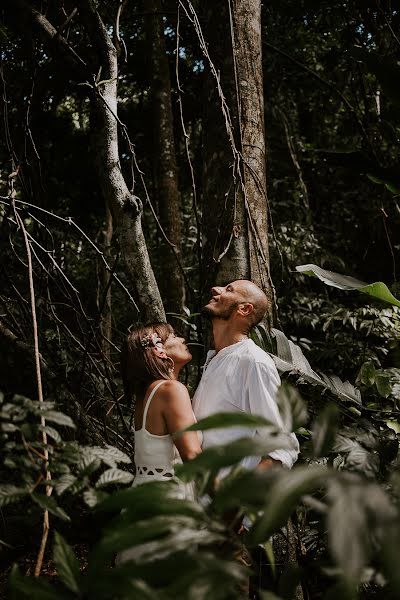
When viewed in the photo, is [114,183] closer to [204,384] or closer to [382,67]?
[204,384]

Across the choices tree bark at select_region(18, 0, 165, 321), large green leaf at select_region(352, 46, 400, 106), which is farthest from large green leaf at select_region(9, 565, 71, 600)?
large green leaf at select_region(352, 46, 400, 106)

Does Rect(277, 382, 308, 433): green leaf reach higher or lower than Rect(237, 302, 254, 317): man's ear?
higher

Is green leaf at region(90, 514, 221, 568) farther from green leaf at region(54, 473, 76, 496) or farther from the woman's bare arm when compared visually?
the woman's bare arm

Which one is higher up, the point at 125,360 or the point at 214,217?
the point at 214,217

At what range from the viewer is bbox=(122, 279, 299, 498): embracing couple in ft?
5.46

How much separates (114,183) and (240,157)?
468mm

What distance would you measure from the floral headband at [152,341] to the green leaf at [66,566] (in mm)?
1031

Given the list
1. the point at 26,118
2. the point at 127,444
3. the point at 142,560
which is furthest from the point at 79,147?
the point at 142,560

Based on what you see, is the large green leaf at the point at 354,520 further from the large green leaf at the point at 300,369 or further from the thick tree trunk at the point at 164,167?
the thick tree trunk at the point at 164,167

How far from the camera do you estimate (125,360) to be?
6.07 feet

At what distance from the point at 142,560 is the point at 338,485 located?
256 mm

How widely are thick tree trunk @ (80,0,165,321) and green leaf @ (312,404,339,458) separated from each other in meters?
1.28

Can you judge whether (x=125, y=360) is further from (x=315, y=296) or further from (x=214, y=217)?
(x=315, y=296)

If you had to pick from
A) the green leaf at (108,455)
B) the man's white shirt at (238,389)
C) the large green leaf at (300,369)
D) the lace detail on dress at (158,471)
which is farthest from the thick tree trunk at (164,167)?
the green leaf at (108,455)
